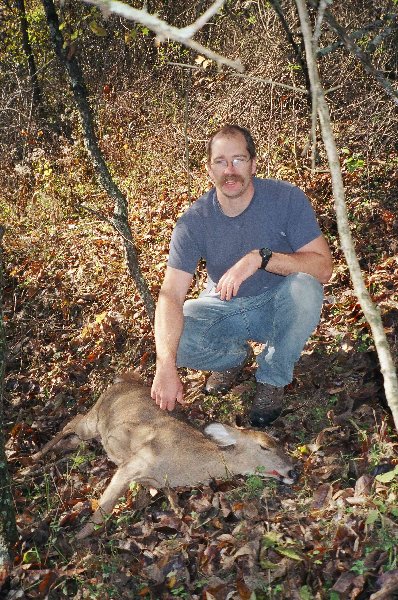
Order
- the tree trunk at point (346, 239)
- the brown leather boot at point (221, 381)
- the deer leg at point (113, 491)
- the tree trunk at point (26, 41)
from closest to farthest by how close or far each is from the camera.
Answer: the tree trunk at point (346, 239) < the deer leg at point (113, 491) < the brown leather boot at point (221, 381) < the tree trunk at point (26, 41)

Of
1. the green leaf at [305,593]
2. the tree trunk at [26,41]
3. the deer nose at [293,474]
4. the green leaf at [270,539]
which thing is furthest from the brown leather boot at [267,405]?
the tree trunk at [26,41]

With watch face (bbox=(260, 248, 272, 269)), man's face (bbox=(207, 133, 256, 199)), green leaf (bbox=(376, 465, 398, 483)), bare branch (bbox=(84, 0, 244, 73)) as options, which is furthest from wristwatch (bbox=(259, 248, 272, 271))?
bare branch (bbox=(84, 0, 244, 73))

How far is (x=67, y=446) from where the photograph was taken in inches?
201

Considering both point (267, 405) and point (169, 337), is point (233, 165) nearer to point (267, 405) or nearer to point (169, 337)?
point (169, 337)

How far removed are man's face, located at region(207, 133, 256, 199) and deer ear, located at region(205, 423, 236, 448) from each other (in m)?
1.80

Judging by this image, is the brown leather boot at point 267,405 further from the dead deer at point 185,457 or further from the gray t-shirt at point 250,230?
the gray t-shirt at point 250,230

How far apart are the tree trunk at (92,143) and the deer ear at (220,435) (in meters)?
2.13

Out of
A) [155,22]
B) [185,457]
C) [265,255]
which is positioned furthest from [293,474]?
[155,22]

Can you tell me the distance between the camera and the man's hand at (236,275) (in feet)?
13.5

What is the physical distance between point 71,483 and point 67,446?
0.68m

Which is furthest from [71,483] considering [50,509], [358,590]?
[358,590]

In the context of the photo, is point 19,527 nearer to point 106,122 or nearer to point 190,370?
point 190,370

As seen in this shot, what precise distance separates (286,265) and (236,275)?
0.47 meters

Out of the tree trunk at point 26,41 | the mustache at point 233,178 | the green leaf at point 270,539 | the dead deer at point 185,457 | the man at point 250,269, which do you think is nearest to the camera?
the green leaf at point 270,539
